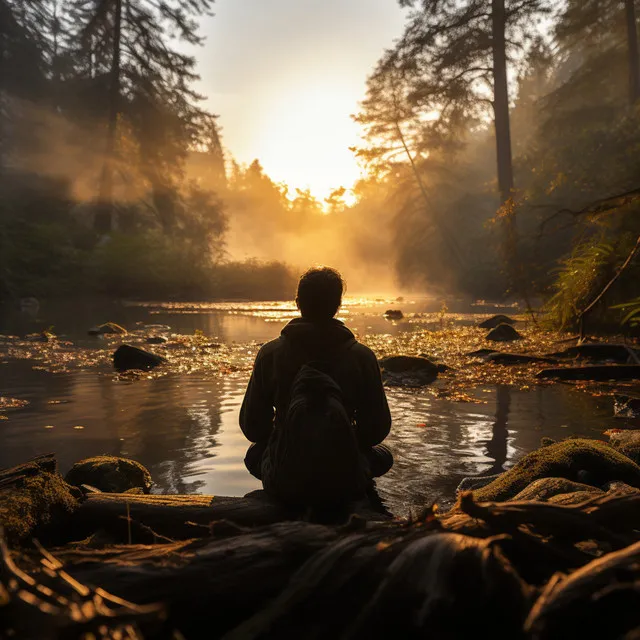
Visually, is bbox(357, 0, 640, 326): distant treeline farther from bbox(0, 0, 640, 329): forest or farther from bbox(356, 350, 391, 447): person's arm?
bbox(356, 350, 391, 447): person's arm

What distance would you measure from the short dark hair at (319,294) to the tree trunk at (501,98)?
21821 millimetres

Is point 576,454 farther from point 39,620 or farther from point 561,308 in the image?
point 561,308

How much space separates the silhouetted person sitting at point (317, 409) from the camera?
8.96 ft

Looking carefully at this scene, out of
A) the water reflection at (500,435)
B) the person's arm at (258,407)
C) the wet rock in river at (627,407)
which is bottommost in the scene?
the water reflection at (500,435)

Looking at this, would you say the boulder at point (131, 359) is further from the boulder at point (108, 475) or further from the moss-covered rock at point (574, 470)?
the moss-covered rock at point (574, 470)

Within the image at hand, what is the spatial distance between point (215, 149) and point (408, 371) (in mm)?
31654

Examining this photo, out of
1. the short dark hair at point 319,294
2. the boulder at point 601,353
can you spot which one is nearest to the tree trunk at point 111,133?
the boulder at point 601,353

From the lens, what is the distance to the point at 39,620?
1.31m

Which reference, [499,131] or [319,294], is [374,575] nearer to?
[319,294]

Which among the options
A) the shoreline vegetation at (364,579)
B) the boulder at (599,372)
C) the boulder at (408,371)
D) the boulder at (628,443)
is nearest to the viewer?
the shoreline vegetation at (364,579)

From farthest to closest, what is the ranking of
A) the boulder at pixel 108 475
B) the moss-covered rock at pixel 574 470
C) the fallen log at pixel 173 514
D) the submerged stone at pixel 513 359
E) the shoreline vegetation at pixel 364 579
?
the submerged stone at pixel 513 359, the boulder at pixel 108 475, the moss-covered rock at pixel 574 470, the fallen log at pixel 173 514, the shoreline vegetation at pixel 364 579

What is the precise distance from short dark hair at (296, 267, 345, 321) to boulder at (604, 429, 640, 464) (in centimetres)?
255

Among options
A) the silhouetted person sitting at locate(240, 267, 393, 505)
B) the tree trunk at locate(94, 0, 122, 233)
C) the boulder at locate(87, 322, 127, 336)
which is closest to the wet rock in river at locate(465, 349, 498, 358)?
the silhouetted person sitting at locate(240, 267, 393, 505)

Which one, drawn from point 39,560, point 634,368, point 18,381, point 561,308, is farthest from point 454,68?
point 39,560
